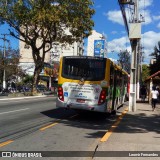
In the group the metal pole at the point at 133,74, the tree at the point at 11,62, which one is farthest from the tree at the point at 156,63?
the metal pole at the point at 133,74

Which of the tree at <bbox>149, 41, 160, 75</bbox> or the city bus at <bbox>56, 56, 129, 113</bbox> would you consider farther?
the tree at <bbox>149, 41, 160, 75</bbox>

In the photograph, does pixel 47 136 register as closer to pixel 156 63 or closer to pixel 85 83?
pixel 85 83

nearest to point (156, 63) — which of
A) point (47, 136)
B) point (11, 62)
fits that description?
point (11, 62)

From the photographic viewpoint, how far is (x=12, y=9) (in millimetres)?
42688

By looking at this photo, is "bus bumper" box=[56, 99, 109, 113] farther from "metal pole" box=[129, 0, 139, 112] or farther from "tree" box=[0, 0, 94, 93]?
"tree" box=[0, 0, 94, 93]

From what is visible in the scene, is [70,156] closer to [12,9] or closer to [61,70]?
[61,70]

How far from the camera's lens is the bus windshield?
673 inches

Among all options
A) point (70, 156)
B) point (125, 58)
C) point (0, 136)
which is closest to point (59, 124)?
point (0, 136)

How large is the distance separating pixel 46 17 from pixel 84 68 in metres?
24.4

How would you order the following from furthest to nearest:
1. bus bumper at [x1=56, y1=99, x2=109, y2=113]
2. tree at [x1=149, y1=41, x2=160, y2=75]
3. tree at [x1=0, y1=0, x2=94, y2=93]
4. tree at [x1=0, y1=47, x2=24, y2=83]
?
tree at [x1=149, y1=41, x2=160, y2=75], tree at [x1=0, y1=47, x2=24, y2=83], tree at [x1=0, y1=0, x2=94, y2=93], bus bumper at [x1=56, y1=99, x2=109, y2=113]

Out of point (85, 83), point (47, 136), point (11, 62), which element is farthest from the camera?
point (11, 62)

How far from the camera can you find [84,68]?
17375 mm

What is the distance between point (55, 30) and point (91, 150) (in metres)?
35.5

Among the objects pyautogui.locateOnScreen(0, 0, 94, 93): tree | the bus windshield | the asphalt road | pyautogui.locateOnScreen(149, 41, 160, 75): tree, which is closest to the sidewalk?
the asphalt road
